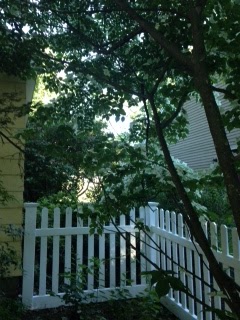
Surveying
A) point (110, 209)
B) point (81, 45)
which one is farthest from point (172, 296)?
point (81, 45)

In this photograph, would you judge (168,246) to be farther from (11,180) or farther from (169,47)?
(169,47)

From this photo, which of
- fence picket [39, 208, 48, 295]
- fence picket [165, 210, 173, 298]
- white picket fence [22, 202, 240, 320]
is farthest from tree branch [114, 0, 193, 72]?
fence picket [39, 208, 48, 295]

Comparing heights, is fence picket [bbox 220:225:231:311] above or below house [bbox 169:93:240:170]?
below

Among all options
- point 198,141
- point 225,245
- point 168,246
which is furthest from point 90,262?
point 198,141

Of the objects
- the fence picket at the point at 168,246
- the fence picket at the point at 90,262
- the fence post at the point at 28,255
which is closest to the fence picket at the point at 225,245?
the fence picket at the point at 168,246

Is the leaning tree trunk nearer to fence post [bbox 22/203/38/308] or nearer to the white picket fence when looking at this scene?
the white picket fence

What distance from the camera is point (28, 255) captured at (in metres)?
3.65

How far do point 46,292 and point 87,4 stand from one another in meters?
3.20

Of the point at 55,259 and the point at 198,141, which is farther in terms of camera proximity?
the point at 198,141

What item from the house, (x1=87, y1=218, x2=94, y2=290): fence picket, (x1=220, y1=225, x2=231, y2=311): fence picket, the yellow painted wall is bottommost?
(x1=87, y1=218, x2=94, y2=290): fence picket

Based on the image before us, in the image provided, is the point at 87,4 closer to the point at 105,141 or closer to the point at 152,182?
the point at 105,141

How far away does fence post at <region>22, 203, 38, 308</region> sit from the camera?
11.8 feet

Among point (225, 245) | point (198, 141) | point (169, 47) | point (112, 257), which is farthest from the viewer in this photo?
point (198, 141)

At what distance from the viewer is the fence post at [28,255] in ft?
11.8
